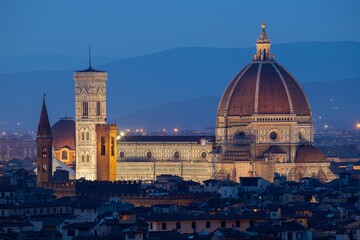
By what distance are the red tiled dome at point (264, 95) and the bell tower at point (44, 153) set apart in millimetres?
22958

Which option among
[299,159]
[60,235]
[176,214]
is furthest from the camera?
[299,159]

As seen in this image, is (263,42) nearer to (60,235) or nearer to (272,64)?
(272,64)

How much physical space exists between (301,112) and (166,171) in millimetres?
12344

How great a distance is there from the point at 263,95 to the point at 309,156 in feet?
25.8

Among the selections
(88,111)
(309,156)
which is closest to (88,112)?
(88,111)

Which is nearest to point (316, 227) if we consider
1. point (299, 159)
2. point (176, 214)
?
point (176, 214)

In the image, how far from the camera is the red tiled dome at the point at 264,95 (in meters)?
186

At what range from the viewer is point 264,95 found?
7318 inches

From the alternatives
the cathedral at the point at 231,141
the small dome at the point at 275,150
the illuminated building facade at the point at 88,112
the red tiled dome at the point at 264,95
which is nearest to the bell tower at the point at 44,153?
the cathedral at the point at 231,141

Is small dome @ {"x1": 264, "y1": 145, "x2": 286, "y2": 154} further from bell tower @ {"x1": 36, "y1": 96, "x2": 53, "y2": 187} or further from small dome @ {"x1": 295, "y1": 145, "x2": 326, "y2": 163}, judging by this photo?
bell tower @ {"x1": 36, "y1": 96, "x2": 53, "y2": 187}

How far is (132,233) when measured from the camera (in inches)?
3378

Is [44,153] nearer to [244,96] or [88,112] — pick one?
[88,112]

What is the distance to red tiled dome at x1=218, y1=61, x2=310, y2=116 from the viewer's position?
18575 centimetres

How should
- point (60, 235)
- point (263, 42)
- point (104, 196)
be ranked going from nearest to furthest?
point (60, 235)
point (104, 196)
point (263, 42)
